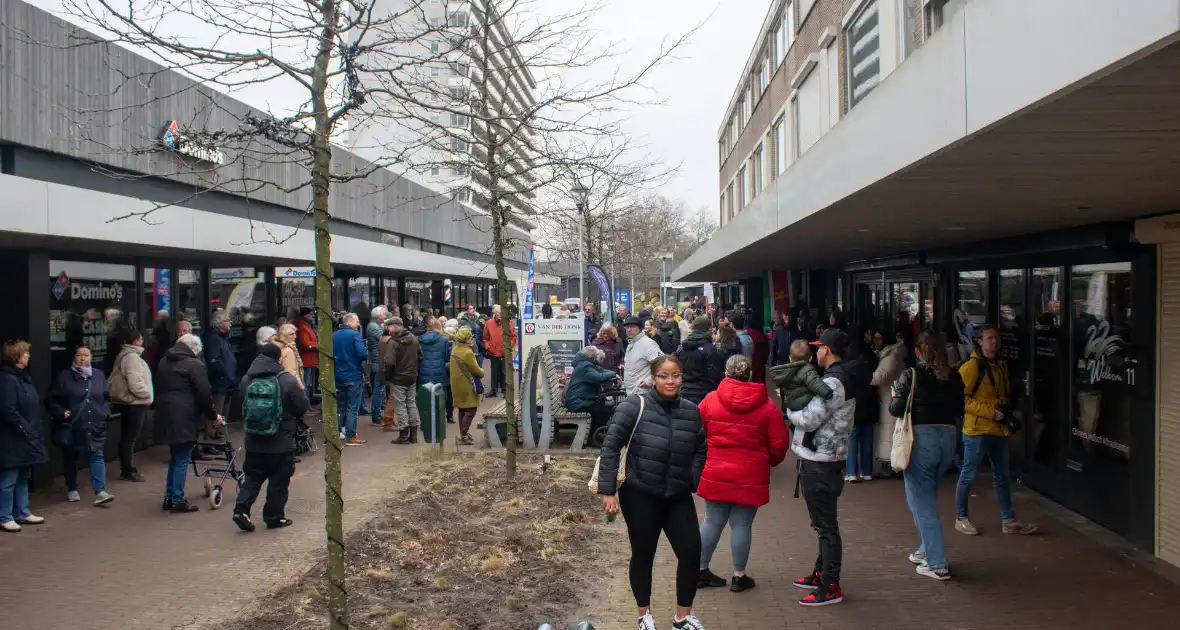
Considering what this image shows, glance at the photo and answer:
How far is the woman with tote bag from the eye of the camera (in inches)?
259

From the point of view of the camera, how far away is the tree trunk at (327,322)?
488cm

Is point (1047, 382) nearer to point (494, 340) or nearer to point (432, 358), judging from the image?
point (432, 358)

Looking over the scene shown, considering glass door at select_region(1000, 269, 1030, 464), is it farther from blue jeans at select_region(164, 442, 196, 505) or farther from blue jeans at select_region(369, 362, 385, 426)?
blue jeans at select_region(369, 362, 385, 426)

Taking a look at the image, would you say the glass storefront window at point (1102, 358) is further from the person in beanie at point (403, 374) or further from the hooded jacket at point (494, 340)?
the hooded jacket at point (494, 340)

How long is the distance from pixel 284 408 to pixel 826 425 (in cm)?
479

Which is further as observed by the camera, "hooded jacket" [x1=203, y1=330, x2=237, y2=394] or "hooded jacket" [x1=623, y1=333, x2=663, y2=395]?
"hooded jacket" [x1=203, y1=330, x2=237, y2=394]

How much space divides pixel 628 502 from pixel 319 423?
10.9 metres

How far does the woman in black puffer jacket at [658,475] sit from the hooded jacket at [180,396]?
5.24m

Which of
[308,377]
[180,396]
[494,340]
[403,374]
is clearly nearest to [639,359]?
[403,374]

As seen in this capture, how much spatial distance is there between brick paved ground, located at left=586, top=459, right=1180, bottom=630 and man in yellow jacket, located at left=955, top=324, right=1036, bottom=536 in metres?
0.54

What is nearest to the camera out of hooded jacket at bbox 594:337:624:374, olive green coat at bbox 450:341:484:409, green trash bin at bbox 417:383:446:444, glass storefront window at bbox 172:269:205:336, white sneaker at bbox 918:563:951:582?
white sneaker at bbox 918:563:951:582

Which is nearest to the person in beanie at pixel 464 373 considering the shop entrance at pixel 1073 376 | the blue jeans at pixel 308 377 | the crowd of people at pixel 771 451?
the blue jeans at pixel 308 377

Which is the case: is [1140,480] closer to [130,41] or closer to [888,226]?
[888,226]

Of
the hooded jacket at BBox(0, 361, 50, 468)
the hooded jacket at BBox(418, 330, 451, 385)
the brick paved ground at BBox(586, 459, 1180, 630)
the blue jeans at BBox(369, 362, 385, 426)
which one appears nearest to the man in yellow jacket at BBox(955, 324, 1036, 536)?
the brick paved ground at BBox(586, 459, 1180, 630)
